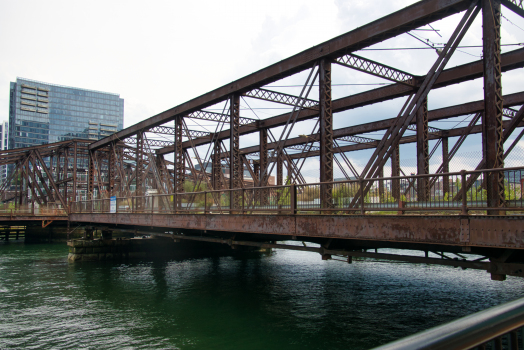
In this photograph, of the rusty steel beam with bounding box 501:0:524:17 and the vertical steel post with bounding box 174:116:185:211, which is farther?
the vertical steel post with bounding box 174:116:185:211

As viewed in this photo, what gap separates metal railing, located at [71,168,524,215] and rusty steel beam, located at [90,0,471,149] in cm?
591

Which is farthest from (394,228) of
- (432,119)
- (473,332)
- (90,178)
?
(90,178)

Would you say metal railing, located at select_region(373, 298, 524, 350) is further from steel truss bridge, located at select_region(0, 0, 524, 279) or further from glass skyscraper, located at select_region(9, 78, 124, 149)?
glass skyscraper, located at select_region(9, 78, 124, 149)

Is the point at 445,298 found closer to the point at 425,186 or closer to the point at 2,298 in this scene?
the point at 425,186

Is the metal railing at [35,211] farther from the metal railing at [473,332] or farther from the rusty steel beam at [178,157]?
the metal railing at [473,332]

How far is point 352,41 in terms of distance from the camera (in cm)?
1684

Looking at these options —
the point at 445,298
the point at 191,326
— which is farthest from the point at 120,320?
the point at 445,298

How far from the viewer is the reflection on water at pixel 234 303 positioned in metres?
13.3

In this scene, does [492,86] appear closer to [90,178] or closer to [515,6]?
[515,6]

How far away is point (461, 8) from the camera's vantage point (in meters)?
13.9

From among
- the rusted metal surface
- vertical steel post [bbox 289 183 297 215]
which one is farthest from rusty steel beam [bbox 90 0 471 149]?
the rusted metal surface

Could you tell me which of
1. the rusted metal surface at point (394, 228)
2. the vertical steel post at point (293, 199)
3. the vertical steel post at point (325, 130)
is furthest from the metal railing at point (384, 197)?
the vertical steel post at point (325, 130)

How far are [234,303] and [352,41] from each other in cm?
1269

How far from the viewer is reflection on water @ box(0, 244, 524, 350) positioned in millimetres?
13258
